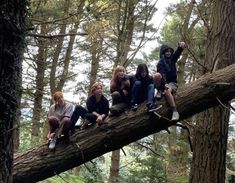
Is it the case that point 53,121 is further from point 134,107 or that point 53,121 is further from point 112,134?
point 134,107

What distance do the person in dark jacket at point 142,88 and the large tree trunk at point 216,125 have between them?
5.40 feet

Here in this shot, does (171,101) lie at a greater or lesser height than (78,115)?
greater

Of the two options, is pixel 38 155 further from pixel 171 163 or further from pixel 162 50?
pixel 171 163

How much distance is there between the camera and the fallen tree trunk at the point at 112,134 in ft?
17.9

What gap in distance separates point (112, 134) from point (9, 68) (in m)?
2.26

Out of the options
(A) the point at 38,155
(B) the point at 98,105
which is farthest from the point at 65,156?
(B) the point at 98,105

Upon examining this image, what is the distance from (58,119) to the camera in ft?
18.9

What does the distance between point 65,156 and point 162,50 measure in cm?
221

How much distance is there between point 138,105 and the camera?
5.82 m

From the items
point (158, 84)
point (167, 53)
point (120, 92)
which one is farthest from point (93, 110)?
point (167, 53)

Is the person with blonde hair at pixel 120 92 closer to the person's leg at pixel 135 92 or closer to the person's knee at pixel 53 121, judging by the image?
the person's leg at pixel 135 92

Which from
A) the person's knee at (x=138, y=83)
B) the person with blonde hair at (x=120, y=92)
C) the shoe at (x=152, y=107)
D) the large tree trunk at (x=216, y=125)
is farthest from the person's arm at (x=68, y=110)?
the large tree trunk at (x=216, y=125)

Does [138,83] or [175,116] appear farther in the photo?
[138,83]

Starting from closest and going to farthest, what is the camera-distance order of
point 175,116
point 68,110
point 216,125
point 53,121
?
point 175,116 < point 53,121 < point 68,110 < point 216,125
